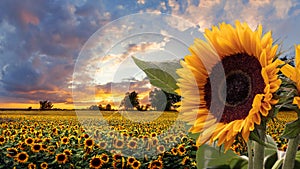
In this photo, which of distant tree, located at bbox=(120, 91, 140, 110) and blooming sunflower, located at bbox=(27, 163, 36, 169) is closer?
distant tree, located at bbox=(120, 91, 140, 110)

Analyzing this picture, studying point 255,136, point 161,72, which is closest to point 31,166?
point 161,72

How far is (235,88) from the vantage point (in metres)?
0.49

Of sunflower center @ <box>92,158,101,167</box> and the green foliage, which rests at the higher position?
the green foliage

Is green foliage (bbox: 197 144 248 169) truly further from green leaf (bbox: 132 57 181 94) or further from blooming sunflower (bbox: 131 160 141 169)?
blooming sunflower (bbox: 131 160 141 169)

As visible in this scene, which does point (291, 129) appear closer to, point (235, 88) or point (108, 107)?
point (235, 88)

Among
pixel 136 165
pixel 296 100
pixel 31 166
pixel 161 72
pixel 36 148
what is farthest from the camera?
pixel 36 148

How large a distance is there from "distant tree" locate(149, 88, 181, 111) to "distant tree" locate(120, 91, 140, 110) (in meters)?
0.02

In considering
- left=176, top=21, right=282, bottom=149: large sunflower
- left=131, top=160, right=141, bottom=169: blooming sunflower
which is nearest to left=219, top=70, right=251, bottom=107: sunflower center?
left=176, top=21, right=282, bottom=149: large sunflower

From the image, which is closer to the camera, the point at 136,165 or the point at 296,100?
the point at 296,100

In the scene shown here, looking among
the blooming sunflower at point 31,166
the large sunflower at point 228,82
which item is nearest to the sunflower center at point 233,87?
the large sunflower at point 228,82

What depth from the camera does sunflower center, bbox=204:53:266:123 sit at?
0.47 m

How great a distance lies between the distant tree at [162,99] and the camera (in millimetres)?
596

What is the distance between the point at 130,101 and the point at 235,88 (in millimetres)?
192

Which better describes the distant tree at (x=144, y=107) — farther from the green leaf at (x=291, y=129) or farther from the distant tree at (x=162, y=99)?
the green leaf at (x=291, y=129)
